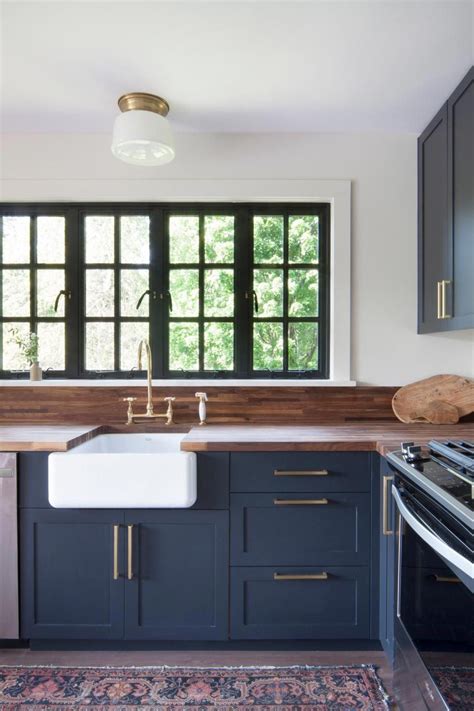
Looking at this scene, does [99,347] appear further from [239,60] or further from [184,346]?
[239,60]

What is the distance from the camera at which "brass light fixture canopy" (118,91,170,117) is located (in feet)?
6.77

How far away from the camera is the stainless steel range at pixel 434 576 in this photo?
1.08 meters

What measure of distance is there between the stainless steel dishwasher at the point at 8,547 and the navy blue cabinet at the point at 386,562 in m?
1.50

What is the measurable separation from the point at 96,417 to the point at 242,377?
32.6 inches

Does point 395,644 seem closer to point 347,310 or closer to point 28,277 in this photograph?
point 347,310

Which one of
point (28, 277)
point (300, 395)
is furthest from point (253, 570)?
point (28, 277)

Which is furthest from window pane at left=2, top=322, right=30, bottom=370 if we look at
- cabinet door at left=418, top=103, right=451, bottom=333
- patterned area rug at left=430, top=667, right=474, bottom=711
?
→ patterned area rug at left=430, top=667, right=474, bottom=711

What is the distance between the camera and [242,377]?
2.61 meters

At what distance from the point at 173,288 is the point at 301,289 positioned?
0.73m

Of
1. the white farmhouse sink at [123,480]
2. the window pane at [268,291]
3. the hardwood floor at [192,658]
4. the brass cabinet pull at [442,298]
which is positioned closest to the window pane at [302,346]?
the window pane at [268,291]

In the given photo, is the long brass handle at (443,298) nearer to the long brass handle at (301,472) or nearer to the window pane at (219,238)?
the long brass handle at (301,472)

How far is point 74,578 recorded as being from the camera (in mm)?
1893

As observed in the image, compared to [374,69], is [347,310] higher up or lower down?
lower down

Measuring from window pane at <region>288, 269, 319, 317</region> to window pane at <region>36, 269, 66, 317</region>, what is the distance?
1307 millimetres
